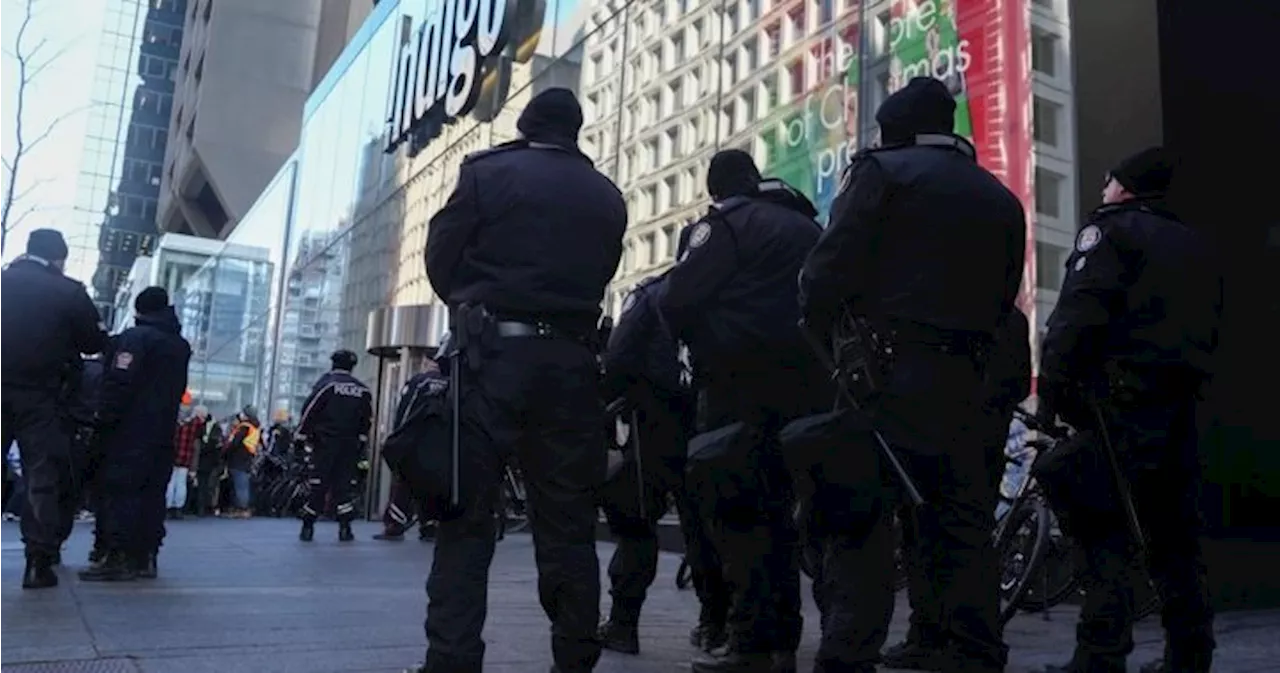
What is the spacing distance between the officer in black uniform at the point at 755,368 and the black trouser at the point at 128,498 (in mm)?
4291

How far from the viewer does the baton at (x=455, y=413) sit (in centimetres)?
327

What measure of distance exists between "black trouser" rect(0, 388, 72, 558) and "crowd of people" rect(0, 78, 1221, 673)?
3.28 m

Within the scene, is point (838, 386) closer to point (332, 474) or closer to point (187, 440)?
point (332, 474)

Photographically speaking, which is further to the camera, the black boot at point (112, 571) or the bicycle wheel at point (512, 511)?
the bicycle wheel at point (512, 511)

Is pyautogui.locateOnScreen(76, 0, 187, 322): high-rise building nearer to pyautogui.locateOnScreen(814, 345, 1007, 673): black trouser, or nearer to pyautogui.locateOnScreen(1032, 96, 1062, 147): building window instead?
pyautogui.locateOnScreen(1032, 96, 1062, 147): building window

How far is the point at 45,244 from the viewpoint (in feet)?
21.1

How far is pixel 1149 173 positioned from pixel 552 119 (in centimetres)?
227

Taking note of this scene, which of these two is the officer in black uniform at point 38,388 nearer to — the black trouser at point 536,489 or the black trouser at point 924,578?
the black trouser at point 536,489

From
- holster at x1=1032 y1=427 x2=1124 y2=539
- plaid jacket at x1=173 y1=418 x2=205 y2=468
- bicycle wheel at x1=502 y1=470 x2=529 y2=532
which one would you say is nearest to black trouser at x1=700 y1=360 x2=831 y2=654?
holster at x1=1032 y1=427 x2=1124 y2=539

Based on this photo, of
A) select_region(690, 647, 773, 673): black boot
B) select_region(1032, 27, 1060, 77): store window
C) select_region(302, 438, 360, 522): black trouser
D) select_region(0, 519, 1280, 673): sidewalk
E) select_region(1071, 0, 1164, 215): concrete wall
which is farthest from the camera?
select_region(302, 438, 360, 522): black trouser

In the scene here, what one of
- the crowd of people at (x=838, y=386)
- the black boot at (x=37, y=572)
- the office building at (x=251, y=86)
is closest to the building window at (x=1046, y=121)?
the crowd of people at (x=838, y=386)

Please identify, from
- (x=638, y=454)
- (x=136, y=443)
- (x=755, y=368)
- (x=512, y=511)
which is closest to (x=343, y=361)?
(x=512, y=511)

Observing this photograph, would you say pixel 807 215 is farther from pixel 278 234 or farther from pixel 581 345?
pixel 278 234

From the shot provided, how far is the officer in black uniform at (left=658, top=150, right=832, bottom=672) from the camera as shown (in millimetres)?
3768
